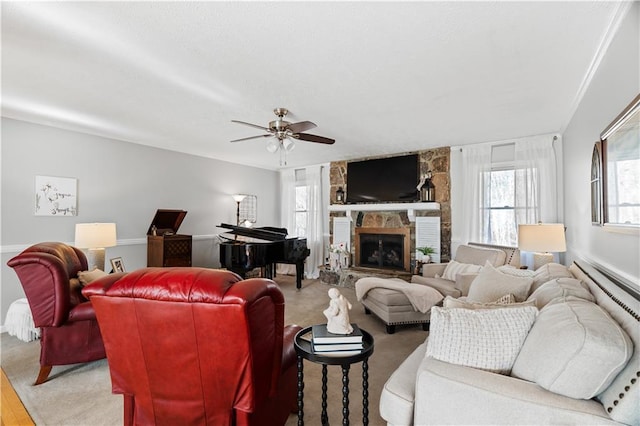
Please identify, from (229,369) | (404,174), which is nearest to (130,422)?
(229,369)

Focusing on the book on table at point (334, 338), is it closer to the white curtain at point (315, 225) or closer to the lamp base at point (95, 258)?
the lamp base at point (95, 258)

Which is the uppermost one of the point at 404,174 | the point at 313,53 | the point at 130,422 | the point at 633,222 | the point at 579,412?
the point at 313,53

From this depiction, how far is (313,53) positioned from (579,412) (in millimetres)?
2282

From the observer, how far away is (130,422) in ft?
4.94

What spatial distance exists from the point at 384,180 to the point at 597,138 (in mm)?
3535

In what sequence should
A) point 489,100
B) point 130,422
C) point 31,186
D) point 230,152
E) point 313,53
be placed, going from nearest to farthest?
1. point 130,422
2. point 313,53
3. point 489,100
4. point 31,186
5. point 230,152

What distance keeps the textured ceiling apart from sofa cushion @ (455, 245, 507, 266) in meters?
1.59

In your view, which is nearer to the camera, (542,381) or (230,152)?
(542,381)

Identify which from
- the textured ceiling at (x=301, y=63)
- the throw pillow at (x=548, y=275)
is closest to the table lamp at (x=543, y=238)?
the throw pillow at (x=548, y=275)

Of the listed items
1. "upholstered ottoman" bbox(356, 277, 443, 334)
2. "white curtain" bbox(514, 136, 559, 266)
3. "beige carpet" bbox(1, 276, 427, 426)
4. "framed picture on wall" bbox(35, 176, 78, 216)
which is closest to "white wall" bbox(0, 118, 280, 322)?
"framed picture on wall" bbox(35, 176, 78, 216)

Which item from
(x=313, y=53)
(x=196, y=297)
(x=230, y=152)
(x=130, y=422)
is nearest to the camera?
(x=196, y=297)

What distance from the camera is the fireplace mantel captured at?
204 inches

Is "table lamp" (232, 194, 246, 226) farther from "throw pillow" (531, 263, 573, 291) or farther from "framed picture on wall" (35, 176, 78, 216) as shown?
"throw pillow" (531, 263, 573, 291)

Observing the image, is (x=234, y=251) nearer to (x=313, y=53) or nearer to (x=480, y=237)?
(x=313, y=53)
